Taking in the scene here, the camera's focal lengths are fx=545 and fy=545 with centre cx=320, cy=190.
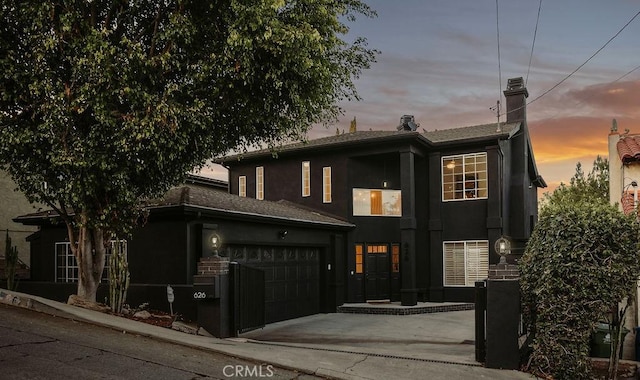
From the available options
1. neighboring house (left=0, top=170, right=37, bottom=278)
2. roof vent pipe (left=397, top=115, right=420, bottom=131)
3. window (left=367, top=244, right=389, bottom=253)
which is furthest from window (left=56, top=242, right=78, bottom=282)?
roof vent pipe (left=397, top=115, right=420, bottom=131)


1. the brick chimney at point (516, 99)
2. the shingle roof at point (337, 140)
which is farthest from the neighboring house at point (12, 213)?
the brick chimney at point (516, 99)

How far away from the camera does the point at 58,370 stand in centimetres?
733

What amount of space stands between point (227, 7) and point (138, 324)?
21.6ft

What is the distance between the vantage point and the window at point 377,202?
72.8 feet

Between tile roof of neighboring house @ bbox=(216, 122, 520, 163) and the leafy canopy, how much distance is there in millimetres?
8296

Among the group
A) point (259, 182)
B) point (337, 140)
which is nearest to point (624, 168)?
point (337, 140)

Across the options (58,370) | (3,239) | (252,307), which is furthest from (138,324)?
(3,239)

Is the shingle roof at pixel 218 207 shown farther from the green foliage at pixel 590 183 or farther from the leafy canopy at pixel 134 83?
the green foliage at pixel 590 183

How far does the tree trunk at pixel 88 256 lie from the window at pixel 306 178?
1194 centimetres

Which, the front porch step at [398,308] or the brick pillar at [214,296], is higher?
the brick pillar at [214,296]

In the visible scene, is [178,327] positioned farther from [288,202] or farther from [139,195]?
[288,202]

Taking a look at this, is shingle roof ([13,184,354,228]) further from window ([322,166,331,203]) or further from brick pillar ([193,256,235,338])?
brick pillar ([193,256,235,338])

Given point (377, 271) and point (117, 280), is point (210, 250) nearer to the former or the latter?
point (117, 280)

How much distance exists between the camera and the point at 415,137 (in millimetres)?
20578
